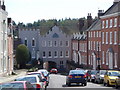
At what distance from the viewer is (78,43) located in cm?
8762

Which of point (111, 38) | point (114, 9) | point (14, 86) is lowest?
point (14, 86)

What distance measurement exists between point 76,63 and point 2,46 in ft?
135

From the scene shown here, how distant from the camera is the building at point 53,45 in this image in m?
98.5

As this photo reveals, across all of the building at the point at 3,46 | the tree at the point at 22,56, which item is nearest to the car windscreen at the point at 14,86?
the building at the point at 3,46

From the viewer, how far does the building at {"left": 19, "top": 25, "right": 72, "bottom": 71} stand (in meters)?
98.5

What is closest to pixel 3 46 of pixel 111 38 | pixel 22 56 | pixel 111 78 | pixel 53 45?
pixel 111 38

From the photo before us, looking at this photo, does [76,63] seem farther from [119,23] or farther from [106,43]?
[119,23]

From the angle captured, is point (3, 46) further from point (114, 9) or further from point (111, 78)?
point (111, 78)

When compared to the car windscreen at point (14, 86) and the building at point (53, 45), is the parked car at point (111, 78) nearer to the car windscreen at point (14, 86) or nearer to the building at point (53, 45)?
the car windscreen at point (14, 86)

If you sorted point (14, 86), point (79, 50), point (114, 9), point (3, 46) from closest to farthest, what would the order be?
point (14, 86) < point (3, 46) < point (114, 9) < point (79, 50)

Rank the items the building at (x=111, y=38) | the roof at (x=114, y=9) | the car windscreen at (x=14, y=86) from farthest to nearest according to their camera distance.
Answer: the roof at (x=114, y=9), the building at (x=111, y=38), the car windscreen at (x=14, y=86)

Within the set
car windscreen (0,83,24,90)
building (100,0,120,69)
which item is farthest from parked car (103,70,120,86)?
building (100,0,120,69)

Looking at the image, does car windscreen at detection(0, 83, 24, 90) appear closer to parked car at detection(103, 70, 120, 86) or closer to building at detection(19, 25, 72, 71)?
parked car at detection(103, 70, 120, 86)

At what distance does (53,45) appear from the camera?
99.0m
